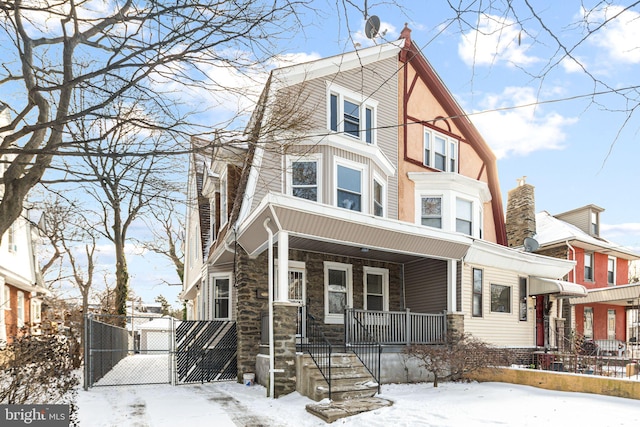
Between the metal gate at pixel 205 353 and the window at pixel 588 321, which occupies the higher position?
the metal gate at pixel 205 353

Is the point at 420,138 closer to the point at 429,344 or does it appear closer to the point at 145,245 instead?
the point at 429,344

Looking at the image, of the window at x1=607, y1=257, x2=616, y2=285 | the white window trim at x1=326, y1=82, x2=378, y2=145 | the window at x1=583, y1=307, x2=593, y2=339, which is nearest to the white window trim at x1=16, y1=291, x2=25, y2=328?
the white window trim at x1=326, y1=82, x2=378, y2=145

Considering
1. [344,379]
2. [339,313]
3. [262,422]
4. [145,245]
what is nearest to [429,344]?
[339,313]

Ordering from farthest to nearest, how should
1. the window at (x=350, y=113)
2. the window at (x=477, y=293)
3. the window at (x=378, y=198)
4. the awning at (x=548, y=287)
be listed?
the awning at (x=548, y=287) < the window at (x=477, y=293) < the window at (x=378, y=198) < the window at (x=350, y=113)

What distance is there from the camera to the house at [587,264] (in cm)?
2073

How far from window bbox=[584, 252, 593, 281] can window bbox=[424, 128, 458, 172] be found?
1302cm

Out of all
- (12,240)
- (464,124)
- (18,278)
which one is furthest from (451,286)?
(12,240)

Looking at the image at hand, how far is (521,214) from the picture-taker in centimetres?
2253

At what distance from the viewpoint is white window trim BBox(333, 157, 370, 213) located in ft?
42.5

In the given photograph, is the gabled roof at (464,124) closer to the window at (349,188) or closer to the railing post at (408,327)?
the window at (349,188)

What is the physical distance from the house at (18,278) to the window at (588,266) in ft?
86.2

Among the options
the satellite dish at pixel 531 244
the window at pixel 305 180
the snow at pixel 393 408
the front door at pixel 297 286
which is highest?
the window at pixel 305 180

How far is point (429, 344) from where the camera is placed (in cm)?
A: 1279

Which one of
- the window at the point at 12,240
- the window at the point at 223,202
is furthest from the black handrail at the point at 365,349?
the window at the point at 12,240
